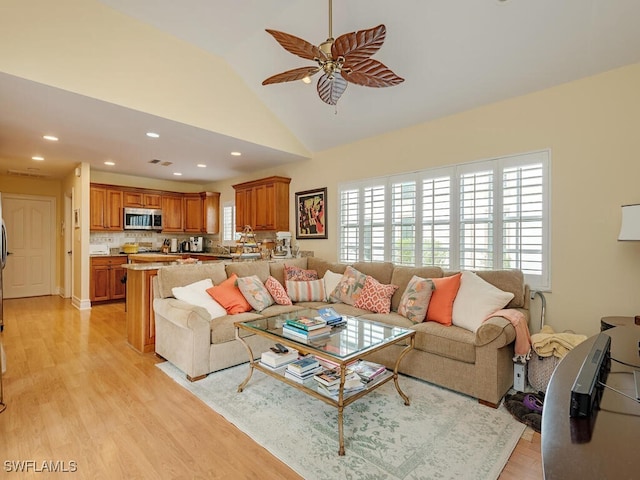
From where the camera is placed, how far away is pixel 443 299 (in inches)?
119

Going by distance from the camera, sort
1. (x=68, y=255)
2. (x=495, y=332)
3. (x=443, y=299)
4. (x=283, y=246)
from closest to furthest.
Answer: (x=495, y=332)
(x=443, y=299)
(x=283, y=246)
(x=68, y=255)

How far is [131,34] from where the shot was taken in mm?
3254

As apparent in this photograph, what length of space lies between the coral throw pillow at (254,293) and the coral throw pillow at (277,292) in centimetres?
9

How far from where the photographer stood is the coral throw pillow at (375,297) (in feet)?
11.2

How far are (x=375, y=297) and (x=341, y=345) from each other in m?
1.38

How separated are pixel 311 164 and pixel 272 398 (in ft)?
12.4

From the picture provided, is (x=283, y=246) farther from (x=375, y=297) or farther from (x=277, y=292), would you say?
(x=375, y=297)

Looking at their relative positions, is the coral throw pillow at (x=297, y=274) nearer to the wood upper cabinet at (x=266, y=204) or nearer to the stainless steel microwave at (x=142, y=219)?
the wood upper cabinet at (x=266, y=204)

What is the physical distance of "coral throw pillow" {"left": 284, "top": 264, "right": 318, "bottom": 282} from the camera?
→ 416 centimetres

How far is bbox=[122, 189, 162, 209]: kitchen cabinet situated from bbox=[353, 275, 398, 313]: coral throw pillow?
17.9 ft

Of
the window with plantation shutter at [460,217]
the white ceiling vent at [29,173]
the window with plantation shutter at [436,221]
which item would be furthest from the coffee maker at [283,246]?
the white ceiling vent at [29,173]

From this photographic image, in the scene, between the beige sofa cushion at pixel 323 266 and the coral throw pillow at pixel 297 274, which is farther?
the beige sofa cushion at pixel 323 266

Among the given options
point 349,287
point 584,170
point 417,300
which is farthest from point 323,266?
point 584,170
